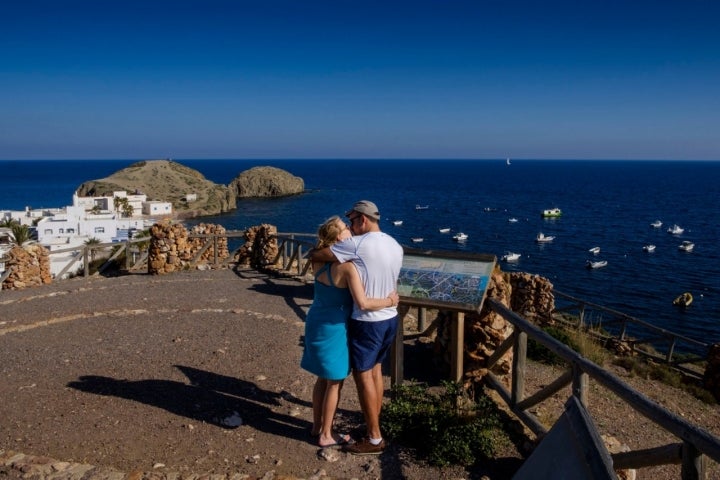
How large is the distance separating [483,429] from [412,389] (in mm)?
938

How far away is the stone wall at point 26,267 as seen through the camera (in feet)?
44.8

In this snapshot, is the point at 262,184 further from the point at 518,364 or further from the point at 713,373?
the point at 518,364

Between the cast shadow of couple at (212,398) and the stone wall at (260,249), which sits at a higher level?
the stone wall at (260,249)

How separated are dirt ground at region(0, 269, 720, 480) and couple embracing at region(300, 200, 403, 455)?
2.09 ft

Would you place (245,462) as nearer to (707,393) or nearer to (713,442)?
(713,442)

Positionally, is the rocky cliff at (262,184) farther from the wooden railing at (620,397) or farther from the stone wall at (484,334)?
the wooden railing at (620,397)

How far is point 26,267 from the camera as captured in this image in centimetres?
1394

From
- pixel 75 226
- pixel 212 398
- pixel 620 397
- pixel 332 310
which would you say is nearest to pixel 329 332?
pixel 332 310

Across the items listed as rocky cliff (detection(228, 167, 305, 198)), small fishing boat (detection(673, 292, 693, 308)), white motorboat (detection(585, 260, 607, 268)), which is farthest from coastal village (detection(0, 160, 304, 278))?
small fishing boat (detection(673, 292, 693, 308))

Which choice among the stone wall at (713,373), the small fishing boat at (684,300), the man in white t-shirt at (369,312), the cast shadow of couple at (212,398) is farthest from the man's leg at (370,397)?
the small fishing boat at (684,300)

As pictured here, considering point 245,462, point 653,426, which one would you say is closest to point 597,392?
point 653,426

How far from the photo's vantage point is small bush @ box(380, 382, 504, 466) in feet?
16.4

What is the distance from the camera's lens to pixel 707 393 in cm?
1280

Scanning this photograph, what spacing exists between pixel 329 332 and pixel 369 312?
407mm
